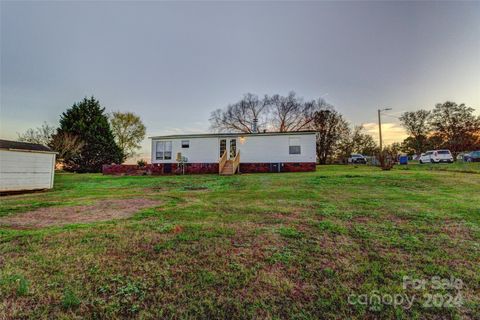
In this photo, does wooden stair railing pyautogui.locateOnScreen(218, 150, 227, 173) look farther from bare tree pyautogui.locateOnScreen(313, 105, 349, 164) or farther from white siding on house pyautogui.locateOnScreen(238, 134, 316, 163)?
bare tree pyautogui.locateOnScreen(313, 105, 349, 164)

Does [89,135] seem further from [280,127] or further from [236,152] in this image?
[280,127]

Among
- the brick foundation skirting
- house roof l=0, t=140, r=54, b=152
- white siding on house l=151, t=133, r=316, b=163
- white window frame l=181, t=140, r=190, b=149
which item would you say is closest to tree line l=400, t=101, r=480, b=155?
white siding on house l=151, t=133, r=316, b=163

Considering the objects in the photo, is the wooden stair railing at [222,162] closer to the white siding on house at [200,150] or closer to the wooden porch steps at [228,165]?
the wooden porch steps at [228,165]

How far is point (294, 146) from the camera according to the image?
1781 cm

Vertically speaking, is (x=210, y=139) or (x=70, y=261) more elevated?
(x=210, y=139)

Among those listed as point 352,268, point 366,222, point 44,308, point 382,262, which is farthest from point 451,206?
point 44,308

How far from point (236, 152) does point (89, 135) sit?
790 inches

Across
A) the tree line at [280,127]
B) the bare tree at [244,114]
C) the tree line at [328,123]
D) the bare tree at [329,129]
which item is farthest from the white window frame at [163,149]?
the bare tree at [329,129]

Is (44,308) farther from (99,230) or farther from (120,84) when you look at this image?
(120,84)

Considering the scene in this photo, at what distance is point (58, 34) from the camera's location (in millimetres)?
11195

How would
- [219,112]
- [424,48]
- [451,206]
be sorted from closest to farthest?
[451,206] < [424,48] < [219,112]

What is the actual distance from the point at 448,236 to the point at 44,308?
5599 millimetres

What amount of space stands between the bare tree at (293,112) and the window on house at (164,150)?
20.1m

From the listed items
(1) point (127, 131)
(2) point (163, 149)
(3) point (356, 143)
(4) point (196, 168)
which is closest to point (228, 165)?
(4) point (196, 168)
